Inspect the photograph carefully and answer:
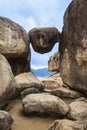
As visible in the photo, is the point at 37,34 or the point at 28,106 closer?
the point at 28,106

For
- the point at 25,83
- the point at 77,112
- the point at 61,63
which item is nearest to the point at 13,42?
the point at 25,83

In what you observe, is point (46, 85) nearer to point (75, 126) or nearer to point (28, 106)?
point (28, 106)

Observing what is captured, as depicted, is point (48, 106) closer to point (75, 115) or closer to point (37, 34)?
point (75, 115)

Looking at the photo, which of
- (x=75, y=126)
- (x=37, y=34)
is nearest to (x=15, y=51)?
(x=37, y=34)

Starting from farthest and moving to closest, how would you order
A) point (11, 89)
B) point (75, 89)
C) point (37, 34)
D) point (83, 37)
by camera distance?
point (37, 34), point (75, 89), point (83, 37), point (11, 89)

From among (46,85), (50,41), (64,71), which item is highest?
(50,41)

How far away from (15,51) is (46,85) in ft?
9.18

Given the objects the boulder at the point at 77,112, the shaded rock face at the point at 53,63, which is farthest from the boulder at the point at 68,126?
the shaded rock face at the point at 53,63

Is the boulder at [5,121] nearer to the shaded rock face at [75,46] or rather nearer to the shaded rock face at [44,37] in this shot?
the shaded rock face at [75,46]

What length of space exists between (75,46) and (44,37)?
1.64 m

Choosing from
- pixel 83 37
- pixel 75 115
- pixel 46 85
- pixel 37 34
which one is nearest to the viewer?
pixel 75 115

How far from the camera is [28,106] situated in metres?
7.70

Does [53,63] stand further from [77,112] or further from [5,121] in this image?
[5,121]

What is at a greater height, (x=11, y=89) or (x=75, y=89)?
(x=11, y=89)
